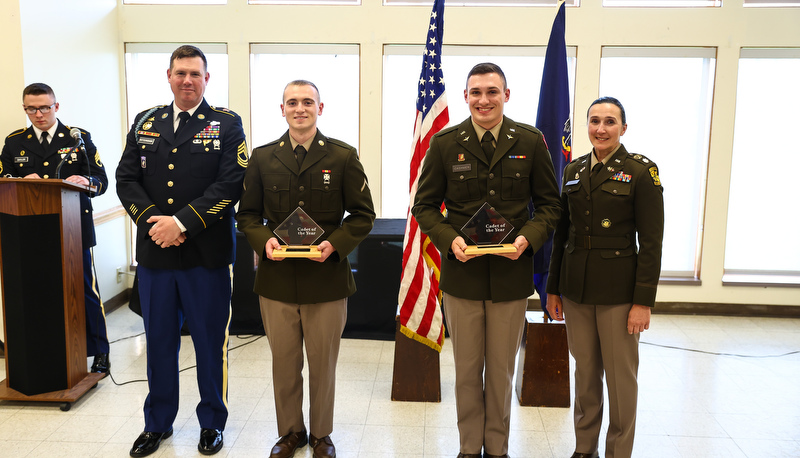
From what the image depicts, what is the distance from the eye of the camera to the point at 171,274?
2934mm

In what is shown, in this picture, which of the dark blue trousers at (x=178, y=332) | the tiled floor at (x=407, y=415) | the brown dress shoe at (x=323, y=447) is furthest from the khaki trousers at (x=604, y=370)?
the dark blue trousers at (x=178, y=332)

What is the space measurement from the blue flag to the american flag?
589 millimetres

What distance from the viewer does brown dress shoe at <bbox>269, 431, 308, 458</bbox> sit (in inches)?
114

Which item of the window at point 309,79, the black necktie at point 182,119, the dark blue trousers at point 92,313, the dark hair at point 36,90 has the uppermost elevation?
the window at point 309,79

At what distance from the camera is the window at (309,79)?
5465 mm

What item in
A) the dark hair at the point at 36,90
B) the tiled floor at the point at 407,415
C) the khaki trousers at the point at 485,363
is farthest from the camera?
the dark hair at the point at 36,90

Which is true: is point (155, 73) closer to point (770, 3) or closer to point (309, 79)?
point (309, 79)

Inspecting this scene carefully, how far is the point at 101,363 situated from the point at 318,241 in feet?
7.14

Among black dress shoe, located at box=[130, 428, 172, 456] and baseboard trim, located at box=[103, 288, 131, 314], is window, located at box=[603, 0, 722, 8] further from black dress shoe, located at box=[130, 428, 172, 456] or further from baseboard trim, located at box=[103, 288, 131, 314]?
baseboard trim, located at box=[103, 288, 131, 314]

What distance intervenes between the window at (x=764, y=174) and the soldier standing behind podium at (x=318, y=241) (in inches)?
163

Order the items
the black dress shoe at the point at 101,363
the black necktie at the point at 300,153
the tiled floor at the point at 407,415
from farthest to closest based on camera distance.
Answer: the black dress shoe at the point at 101,363
the tiled floor at the point at 407,415
the black necktie at the point at 300,153

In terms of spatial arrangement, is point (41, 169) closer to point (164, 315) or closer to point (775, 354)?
point (164, 315)

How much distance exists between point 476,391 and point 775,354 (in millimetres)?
3061

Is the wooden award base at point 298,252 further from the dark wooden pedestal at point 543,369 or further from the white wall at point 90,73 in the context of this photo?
the white wall at point 90,73
